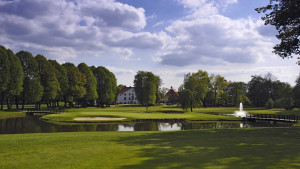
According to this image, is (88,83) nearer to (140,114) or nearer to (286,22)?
(140,114)

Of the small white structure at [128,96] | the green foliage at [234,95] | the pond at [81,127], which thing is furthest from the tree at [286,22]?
the small white structure at [128,96]

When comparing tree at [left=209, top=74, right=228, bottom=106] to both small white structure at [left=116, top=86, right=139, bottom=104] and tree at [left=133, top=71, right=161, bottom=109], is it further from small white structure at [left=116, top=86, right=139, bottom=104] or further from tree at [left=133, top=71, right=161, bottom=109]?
small white structure at [left=116, top=86, right=139, bottom=104]

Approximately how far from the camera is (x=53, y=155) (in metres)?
12.4

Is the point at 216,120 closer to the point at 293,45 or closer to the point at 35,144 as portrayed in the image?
the point at 293,45

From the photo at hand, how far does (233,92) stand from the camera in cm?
12369

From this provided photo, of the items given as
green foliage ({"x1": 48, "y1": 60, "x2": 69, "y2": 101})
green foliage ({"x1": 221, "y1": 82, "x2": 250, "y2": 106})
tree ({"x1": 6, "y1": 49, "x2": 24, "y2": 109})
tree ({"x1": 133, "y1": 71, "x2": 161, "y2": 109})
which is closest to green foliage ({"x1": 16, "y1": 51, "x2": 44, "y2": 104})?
tree ({"x1": 6, "y1": 49, "x2": 24, "y2": 109})

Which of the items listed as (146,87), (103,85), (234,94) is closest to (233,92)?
(234,94)

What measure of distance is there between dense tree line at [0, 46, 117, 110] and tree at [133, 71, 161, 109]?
1500cm

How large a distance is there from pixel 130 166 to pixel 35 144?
9612 millimetres

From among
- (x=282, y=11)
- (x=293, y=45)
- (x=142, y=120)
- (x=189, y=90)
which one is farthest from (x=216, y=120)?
(x=282, y=11)

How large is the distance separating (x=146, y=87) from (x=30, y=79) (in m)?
42.8

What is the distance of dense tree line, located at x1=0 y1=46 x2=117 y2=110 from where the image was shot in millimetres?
60844

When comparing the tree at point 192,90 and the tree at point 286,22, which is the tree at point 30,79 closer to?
the tree at point 192,90

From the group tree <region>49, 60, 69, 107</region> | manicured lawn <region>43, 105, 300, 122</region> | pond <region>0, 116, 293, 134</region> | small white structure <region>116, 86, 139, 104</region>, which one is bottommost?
pond <region>0, 116, 293, 134</region>
